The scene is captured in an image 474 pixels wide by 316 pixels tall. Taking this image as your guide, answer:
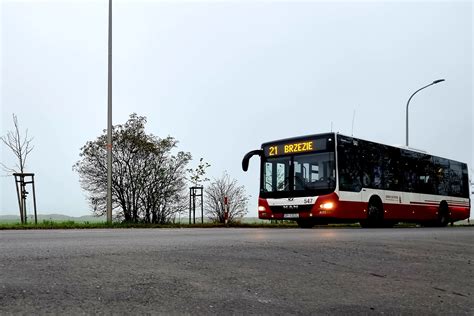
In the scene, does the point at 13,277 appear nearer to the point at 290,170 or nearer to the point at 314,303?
the point at 314,303

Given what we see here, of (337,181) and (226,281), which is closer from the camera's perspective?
(226,281)

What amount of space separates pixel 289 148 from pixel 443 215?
10474 mm

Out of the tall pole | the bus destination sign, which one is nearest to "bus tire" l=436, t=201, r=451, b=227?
the bus destination sign

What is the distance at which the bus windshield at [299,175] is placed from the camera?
669 inches

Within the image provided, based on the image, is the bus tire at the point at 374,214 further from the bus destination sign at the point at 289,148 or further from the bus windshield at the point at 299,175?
the bus destination sign at the point at 289,148

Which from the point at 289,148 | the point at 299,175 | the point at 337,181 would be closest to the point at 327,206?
the point at 337,181

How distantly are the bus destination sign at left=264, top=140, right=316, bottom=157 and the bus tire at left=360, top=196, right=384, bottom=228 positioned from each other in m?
3.16

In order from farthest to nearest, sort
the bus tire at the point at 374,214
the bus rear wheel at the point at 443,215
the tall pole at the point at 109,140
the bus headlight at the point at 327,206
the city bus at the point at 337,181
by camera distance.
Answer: the bus rear wheel at the point at 443,215 < the tall pole at the point at 109,140 < the bus tire at the point at 374,214 < the city bus at the point at 337,181 < the bus headlight at the point at 327,206

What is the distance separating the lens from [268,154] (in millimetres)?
18672

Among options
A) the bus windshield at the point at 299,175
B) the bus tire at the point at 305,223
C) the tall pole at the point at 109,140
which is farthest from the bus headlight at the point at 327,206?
the tall pole at the point at 109,140

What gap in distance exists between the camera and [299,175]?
17.6 metres

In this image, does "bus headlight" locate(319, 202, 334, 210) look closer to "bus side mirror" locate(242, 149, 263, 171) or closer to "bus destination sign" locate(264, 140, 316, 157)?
"bus destination sign" locate(264, 140, 316, 157)

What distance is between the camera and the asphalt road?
3.96 m

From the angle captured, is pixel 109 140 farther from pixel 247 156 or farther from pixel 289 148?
pixel 289 148
